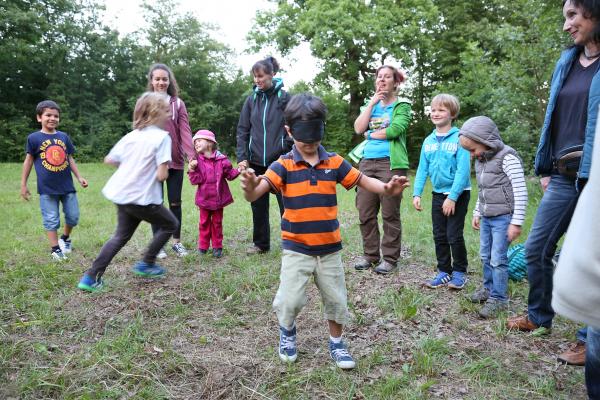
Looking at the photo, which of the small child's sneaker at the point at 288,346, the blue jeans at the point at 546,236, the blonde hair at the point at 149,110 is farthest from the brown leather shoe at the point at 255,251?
the blue jeans at the point at 546,236

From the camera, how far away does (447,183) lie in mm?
4668

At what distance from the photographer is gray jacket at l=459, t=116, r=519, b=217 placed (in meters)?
4.06

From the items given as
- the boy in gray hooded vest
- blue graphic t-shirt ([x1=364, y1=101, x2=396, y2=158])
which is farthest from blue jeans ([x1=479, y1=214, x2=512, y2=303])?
blue graphic t-shirt ([x1=364, y1=101, x2=396, y2=158])

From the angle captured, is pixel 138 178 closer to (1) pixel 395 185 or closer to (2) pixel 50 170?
(2) pixel 50 170

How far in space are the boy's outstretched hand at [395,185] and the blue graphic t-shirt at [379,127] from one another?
81.0 inches

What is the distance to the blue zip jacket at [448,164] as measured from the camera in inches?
178

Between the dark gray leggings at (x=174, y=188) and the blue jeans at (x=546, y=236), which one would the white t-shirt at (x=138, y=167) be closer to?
the dark gray leggings at (x=174, y=188)

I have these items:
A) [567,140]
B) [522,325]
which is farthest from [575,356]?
[567,140]

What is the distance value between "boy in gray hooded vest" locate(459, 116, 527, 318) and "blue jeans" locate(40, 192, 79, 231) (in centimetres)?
483

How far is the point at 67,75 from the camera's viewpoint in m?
27.7

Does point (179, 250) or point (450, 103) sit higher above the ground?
point (450, 103)

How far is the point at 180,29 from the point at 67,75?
30.3ft

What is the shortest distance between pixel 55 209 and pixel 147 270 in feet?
5.87

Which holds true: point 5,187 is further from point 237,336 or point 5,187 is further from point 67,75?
point 67,75
